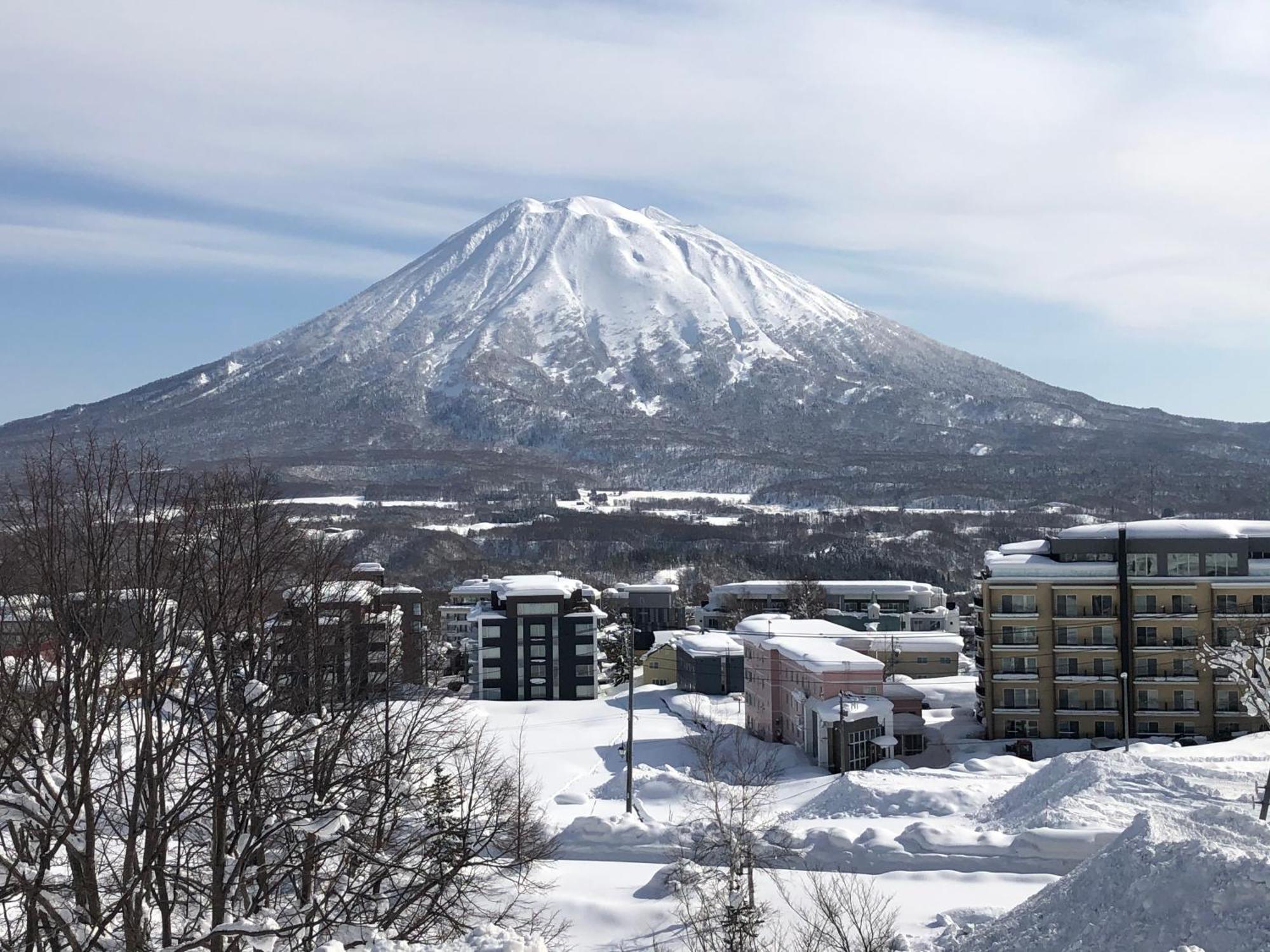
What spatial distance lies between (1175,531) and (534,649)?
25111 millimetres

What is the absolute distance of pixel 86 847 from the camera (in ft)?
28.6

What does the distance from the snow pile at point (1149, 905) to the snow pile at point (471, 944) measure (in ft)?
17.1

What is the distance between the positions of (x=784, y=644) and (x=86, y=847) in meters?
28.8

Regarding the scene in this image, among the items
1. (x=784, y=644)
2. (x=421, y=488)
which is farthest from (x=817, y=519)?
(x=784, y=644)

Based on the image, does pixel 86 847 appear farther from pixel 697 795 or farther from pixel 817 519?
pixel 817 519

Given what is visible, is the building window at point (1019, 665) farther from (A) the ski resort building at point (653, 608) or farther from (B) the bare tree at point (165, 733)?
(A) the ski resort building at point (653, 608)

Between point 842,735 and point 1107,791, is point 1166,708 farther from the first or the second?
point 1107,791

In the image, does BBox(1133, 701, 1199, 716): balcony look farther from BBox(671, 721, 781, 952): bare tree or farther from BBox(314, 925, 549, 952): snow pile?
BBox(314, 925, 549, 952): snow pile

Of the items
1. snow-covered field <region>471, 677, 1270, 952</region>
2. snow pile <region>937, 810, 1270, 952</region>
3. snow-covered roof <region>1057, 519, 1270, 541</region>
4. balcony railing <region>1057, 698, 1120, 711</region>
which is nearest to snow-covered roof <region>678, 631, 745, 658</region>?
snow-covered field <region>471, 677, 1270, 952</region>

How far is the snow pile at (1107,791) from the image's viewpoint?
2112 centimetres

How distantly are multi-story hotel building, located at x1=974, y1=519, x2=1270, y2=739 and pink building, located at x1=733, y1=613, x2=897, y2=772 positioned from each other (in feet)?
15.1

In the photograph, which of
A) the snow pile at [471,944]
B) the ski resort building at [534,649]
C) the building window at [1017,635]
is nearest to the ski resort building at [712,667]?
the ski resort building at [534,649]

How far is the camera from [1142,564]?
34.8 m

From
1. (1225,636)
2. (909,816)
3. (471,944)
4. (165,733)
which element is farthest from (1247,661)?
(165,733)
